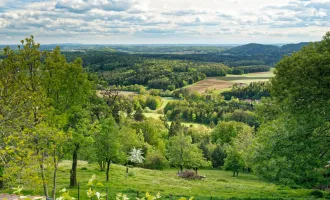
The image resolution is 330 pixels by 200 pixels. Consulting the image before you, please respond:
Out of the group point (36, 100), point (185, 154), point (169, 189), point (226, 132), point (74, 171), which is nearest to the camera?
point (36, 100)

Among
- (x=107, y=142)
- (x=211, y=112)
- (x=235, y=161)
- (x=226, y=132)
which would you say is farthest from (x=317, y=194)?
(x=211, y=112)

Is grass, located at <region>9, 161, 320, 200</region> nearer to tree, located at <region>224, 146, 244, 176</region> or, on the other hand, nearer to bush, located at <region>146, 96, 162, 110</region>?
tree, located at <region>224, 146, 244, 176</region>

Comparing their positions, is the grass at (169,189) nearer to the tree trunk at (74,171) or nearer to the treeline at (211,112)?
the tree trunk at (74,171)

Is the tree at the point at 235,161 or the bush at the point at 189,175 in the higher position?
the bush at the point at 189,175

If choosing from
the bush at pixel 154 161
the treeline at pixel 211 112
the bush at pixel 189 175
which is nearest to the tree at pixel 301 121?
the bush at pixel 189 175

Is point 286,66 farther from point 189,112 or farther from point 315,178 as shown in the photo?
point 189,112

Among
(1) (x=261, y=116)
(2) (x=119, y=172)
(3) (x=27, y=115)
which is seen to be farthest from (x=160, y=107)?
(3) (x=27, y=115)

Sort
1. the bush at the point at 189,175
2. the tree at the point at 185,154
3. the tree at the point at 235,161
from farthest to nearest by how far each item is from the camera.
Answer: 1. the tree at the point at 235,161
2. the tree at the point at 185,154
3. the bush at the point at 189,175

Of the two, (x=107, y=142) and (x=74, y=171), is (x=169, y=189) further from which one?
(x=74, y=171)

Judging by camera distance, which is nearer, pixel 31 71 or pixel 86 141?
pixel 31 71

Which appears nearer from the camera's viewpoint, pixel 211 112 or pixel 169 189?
pixel 169 189

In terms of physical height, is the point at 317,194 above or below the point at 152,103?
above
